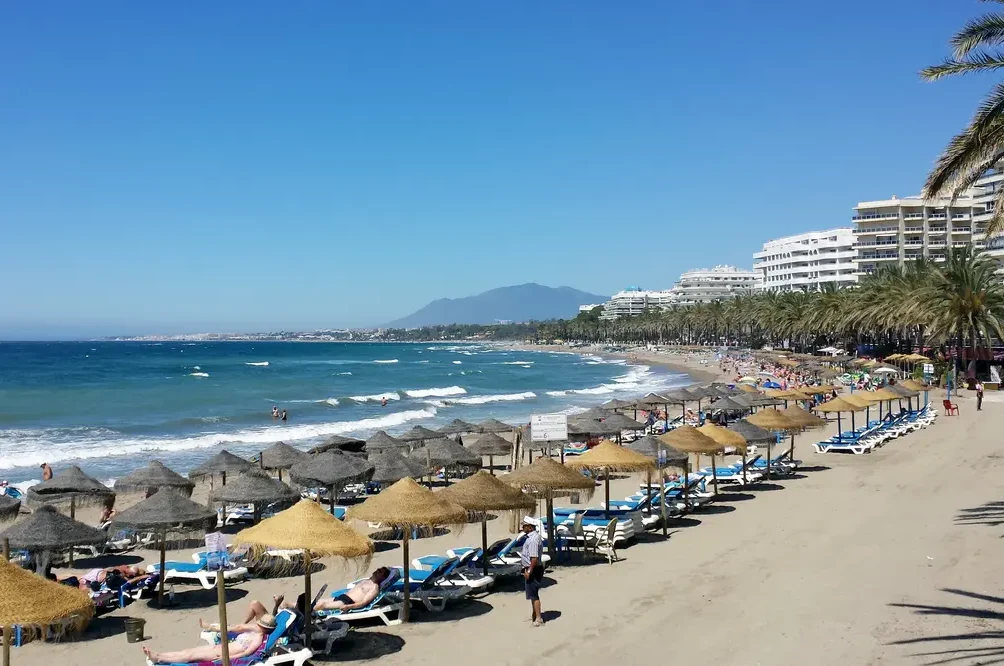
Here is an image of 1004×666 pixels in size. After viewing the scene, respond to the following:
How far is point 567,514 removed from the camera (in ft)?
48.5

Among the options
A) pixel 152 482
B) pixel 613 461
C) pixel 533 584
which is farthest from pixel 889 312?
pixel 533 584

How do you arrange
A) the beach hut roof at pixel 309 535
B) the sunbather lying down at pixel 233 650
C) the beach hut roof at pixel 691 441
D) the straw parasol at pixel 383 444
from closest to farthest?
the sunbather lying down at pixel 233 650, the beach hut roof at pixel 309 535, the beach hut roof at pixel 691 441, the straw parasol at pixel 383 444

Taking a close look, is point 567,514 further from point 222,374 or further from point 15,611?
point 222,374

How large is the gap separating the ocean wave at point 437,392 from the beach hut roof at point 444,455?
137 feet

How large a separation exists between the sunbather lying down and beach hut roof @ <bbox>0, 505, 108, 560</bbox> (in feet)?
12.0

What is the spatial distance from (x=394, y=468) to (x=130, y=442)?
70.2ft

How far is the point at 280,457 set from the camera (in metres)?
18.9

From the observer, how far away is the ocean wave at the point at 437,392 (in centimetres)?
6197

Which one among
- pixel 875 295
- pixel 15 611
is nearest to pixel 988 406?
pixel 875 295

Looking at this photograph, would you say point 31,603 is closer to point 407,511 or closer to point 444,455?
point 407,511

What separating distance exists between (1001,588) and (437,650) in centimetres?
708

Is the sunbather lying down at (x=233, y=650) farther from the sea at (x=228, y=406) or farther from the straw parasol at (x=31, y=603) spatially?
the sea at (x=228, y=406)

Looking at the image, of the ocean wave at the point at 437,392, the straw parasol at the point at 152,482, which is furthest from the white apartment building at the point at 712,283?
the straw parasol at the point at 152,482

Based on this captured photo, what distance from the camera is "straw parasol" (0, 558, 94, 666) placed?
609cm
